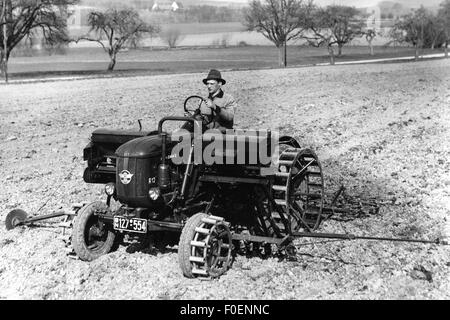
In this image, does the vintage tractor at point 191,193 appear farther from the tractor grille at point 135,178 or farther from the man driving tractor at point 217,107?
the man driving tractor at point 217,107

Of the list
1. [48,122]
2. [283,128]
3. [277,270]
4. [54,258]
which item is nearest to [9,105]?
[48,122]

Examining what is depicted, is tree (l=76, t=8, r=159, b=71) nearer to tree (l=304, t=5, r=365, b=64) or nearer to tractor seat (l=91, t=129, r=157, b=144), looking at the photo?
tree (l=304, t=5, r=365, b=64)

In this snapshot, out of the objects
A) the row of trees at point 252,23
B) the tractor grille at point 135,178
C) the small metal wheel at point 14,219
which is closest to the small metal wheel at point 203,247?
the tractor grille at point 135,178

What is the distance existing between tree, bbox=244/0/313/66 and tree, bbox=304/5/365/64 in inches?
272

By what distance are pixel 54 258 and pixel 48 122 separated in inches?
418

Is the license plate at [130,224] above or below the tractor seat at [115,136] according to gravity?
below

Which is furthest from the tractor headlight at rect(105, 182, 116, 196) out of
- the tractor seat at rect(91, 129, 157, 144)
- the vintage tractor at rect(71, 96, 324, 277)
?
the tractor seat at rect(91, 129, 157, 144)

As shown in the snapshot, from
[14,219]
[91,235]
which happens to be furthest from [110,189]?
[14,219]

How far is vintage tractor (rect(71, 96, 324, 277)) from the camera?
6203mm

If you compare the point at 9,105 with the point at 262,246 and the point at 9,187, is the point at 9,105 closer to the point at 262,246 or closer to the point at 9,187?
the point at 9,187

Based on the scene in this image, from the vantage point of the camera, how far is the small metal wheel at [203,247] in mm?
5867

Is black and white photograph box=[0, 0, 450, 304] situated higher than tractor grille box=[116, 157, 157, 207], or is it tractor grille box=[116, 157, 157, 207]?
tractor grille box=[116, 157, 157, 207]

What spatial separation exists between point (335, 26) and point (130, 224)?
63.8 m

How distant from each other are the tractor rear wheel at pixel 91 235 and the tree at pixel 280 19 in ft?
154
